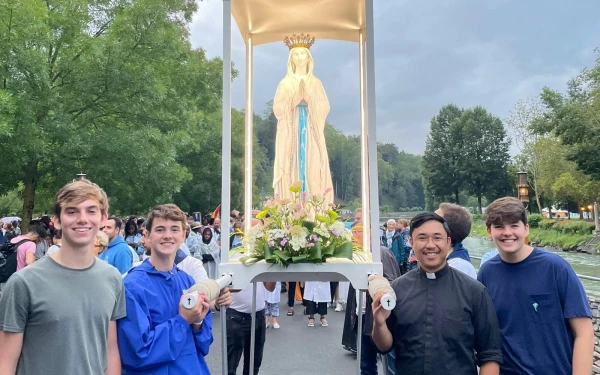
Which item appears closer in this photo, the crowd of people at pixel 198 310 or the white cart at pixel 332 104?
the crowd of people at pixel 198 310

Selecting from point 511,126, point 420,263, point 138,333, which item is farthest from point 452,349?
point 511,126

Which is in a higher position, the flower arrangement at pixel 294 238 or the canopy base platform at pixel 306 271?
the flower arrangement at pixel 294 238

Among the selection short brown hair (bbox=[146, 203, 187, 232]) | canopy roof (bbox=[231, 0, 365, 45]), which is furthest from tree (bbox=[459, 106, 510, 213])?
short brown hair (bbox=[146, 203, 187, 232])

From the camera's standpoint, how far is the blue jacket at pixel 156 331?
6.72 ft

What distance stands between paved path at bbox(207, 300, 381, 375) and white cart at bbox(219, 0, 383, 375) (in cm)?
191

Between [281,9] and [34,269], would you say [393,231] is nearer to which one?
A: [281,9]

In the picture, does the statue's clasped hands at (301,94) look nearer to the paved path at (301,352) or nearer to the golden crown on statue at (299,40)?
the golden crown on statue at (299,40)

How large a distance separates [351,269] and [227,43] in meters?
1.79

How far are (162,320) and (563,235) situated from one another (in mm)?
31573

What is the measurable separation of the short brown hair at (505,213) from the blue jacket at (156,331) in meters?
1.65

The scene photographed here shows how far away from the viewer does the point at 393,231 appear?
440 inches

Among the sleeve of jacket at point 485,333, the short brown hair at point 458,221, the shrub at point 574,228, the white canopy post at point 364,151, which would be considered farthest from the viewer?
the shrub at point 574,228

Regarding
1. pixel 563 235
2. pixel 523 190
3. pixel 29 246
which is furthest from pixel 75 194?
pixel 563 235

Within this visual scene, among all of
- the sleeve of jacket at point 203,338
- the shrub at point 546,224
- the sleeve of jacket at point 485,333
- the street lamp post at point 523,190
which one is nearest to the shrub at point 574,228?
the shrub at point 546,224
